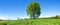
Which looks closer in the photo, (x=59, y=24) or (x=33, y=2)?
(x=59, y=24)

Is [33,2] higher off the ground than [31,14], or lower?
higher

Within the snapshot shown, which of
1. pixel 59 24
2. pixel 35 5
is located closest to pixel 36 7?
pixel 35 5

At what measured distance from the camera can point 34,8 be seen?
60938 mm

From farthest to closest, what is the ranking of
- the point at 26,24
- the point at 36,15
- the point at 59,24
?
the point at 36,15, the point at 26,24, the point at 59,24

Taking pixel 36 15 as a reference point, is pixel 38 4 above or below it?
above

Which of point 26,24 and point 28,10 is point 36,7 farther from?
point 26,24

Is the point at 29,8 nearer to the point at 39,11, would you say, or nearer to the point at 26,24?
the point at 39,11

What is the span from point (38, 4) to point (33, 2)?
244 cm

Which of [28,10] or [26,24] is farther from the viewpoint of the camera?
[28,10]

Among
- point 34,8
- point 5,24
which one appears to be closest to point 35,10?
point 34,8

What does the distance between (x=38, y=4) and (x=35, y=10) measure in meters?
3.09

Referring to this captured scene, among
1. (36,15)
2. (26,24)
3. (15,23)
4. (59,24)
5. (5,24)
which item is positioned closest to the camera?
(59,24)

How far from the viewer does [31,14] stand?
5903cm

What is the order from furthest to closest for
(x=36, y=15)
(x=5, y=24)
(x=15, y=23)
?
(x=36, y=15)
(x=5, y=24)
(x=15, y=23)
